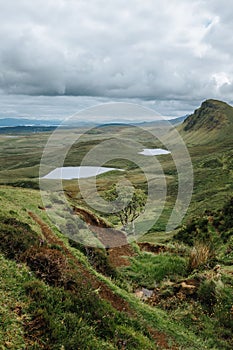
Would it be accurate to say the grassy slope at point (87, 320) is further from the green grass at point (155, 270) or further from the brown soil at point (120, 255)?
the brown soil at point (120, 255)

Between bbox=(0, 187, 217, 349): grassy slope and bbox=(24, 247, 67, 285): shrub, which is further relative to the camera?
bbox=(24, 247, 67, 285): shrub

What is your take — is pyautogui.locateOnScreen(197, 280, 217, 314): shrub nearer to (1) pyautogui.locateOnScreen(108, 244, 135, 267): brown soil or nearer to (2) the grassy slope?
(2) the grassy slope

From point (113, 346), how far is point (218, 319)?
709 centimetres

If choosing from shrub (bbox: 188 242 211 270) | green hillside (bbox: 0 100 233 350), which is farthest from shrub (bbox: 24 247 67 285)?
shrub (bbox: 188 242 211 270)

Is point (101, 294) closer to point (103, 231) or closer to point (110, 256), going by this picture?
point (110, 256)

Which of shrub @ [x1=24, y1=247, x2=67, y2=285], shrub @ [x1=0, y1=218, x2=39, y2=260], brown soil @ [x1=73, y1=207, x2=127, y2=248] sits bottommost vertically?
brown soil @ [x1=73, y1=207, x2=127, y2=248]

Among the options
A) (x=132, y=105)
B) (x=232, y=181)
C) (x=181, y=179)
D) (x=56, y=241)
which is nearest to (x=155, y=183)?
(x=181, y=179)

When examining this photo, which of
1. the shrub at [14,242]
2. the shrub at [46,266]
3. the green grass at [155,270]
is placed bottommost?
the green grass at [155,270]

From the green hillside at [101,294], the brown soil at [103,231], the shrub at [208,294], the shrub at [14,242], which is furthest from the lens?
the brown soil at [103,231]

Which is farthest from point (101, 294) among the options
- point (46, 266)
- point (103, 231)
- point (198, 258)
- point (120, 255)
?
point (103, 231)

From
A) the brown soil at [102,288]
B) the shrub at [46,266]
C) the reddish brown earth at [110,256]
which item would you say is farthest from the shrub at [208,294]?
the shrub at [46,266]

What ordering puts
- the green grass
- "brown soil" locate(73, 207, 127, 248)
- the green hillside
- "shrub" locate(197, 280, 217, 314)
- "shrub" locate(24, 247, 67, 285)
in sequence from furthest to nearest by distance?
"brown soil" locate(73, 207, 127, 248) → the green grass → "shrub" locate(197, 280, 217, 314) → "shrub" locate(24, 247, 67, 285) → the green hillside

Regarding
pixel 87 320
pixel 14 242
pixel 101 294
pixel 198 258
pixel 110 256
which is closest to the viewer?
pixel 87 320

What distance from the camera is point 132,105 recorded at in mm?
28422
